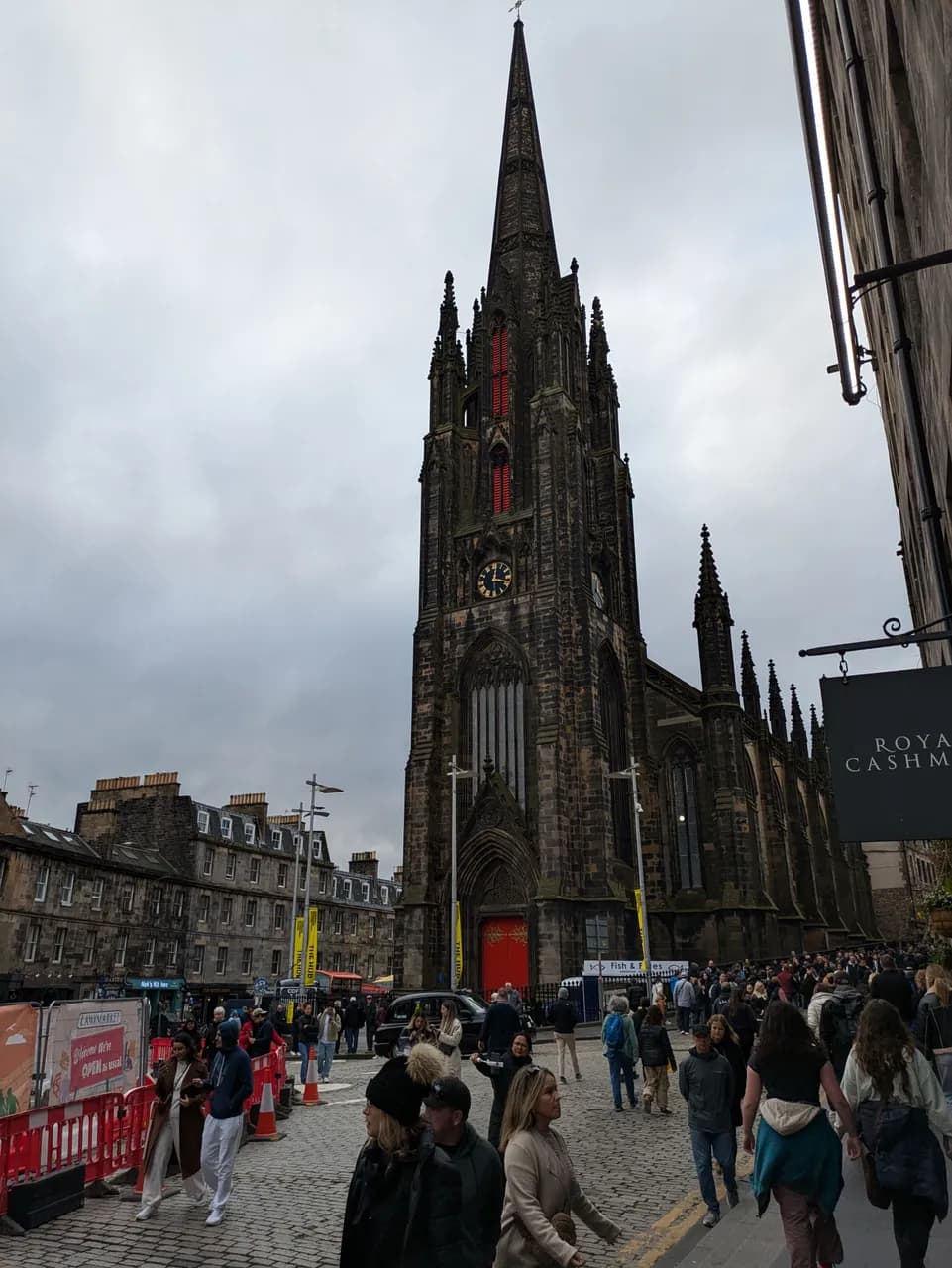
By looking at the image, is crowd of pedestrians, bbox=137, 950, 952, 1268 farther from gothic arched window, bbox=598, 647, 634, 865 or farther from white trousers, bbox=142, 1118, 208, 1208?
gothic arched window, bbox=598, 647, 634, 865

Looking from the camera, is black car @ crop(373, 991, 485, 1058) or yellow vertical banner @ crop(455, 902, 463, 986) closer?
black car @ crop(373, 991, 485, 1058)

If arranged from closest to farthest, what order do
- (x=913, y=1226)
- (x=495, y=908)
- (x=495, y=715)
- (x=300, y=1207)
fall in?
(x=913, y=1226), (x=300, y=1207), (x=495, y=908), (x=495, y=715)

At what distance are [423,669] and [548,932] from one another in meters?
12.8

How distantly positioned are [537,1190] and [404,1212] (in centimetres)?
89

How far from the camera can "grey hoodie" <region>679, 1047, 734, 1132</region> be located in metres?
7.43

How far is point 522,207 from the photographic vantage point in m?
51.4

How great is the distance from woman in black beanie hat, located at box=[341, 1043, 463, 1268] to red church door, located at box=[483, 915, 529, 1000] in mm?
32186

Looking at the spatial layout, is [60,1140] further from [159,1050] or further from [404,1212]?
[404,1212]

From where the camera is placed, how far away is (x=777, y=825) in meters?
49.7

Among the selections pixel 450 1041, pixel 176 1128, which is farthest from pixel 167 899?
pixel 176 1128

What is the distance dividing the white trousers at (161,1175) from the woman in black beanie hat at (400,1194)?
6.13 m

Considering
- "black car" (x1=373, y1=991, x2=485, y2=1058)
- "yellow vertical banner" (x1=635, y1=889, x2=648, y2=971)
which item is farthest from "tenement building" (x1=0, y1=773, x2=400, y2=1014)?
"yellow vertical banner" (x1=635, y1=889, x2=648, y2=971)

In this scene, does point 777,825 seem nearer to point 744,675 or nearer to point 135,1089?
point 744,675

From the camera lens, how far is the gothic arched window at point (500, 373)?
4546 centimetres
